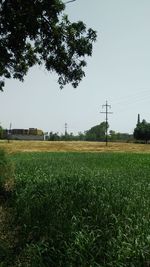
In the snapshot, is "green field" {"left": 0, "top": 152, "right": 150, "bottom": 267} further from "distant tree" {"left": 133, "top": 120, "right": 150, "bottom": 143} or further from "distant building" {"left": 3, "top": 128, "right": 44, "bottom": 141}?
"distant building" {"left": 3, "top": 128, "right": 44, "bottom": 141}

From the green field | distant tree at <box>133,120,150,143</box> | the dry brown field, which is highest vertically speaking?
distant tree at <box>133,120,150,143</box>

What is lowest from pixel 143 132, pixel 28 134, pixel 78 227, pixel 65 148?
pixel 78 227

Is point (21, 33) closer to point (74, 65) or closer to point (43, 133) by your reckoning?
point (74, 65)

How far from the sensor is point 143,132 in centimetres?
11706

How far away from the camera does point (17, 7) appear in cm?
1409

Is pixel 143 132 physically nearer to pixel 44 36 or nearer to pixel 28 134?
pixel 28 134

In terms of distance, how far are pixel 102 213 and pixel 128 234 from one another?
2099mm

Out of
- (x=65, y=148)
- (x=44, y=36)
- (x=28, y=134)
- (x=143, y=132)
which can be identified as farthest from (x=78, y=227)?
(x=28, y=134)

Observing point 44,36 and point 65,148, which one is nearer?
point 44,36

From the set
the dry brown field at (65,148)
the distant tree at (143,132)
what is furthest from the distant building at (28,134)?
the dry brown field at (65,148)

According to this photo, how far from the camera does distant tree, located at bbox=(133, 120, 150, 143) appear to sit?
116012 mm

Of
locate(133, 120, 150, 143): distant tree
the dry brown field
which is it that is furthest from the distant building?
the dry brown field

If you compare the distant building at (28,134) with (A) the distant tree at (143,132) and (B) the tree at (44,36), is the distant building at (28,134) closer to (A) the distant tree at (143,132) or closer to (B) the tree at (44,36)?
(A) the distant tree at (143,132)

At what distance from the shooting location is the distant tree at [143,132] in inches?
4567
